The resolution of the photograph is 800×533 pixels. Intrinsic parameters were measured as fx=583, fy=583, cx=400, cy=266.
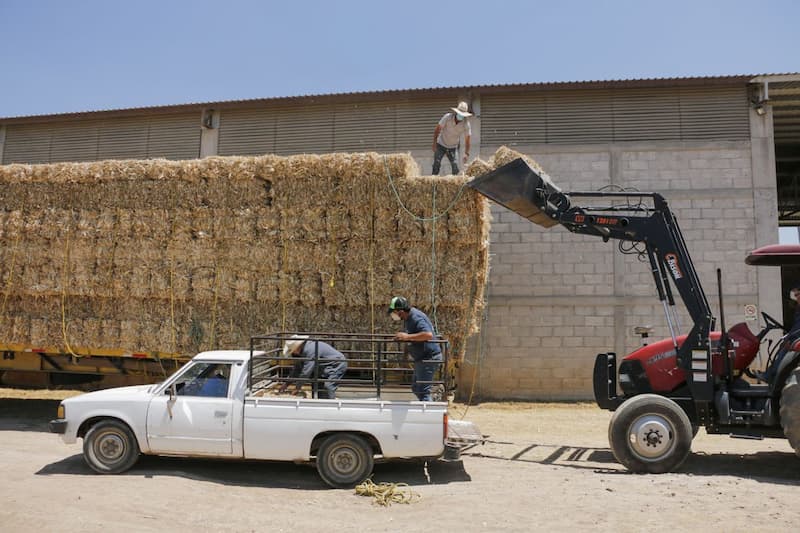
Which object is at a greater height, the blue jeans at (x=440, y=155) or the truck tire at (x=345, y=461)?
the blue jeans at (x=440, y=155)

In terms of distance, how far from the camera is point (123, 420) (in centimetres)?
701

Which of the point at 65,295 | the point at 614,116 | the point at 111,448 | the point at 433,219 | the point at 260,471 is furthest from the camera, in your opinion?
the point at 614,116

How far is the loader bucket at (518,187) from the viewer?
324 inches

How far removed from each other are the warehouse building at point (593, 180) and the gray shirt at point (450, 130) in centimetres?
298

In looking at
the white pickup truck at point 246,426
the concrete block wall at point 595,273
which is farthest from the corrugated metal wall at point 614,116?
the white pickup truck at point 246,426

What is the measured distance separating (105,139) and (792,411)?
17036mm

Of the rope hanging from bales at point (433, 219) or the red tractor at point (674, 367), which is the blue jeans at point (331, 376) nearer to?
the rope hanging from bales at point (433, 219)

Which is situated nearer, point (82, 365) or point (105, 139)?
point (82, 365)

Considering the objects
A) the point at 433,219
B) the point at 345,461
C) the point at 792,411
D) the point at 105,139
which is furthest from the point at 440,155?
the point at 105,139

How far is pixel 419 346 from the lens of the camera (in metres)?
7.75

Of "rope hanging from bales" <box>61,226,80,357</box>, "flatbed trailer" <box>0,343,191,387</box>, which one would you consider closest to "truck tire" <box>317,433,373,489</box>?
"flatbed trailer" <box>0,343,191,387</box>

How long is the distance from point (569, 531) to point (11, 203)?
411 inches

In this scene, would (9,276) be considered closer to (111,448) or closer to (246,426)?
(111,448)

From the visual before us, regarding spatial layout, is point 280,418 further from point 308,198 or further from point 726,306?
point 726,306
